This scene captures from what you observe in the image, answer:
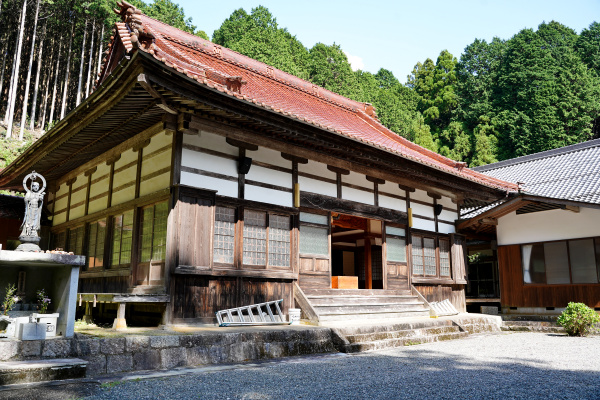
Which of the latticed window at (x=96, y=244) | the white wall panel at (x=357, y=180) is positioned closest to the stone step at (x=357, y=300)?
the white wall panel at (x=357, y=180)

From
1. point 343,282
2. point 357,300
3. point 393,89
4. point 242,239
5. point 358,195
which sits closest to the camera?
point 242,239

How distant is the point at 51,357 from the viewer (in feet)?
16.4

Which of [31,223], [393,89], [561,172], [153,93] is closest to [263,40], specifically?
[393,89]

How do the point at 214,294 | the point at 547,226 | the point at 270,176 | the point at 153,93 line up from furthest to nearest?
the point at 547,226, the point at 270,176, the point at 214,294, the point at 153,93

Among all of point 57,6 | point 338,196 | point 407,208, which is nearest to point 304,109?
point 338,196

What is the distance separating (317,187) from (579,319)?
20.7 ft

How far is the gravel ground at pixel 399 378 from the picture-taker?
4402mm

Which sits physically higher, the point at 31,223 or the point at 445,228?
the point at 445,228

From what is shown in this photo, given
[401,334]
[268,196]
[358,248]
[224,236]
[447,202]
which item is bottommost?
[401,334]

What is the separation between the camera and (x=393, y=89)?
4128 cm

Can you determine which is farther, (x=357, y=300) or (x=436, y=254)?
(x=436, y=254)

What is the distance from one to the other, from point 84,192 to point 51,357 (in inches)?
301

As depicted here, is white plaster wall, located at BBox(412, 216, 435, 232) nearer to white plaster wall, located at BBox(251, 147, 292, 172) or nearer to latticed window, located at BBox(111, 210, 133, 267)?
white plaster wall, located at BBox(251, 147, 292, 172)

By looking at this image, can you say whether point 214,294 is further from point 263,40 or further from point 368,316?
point 263,40
